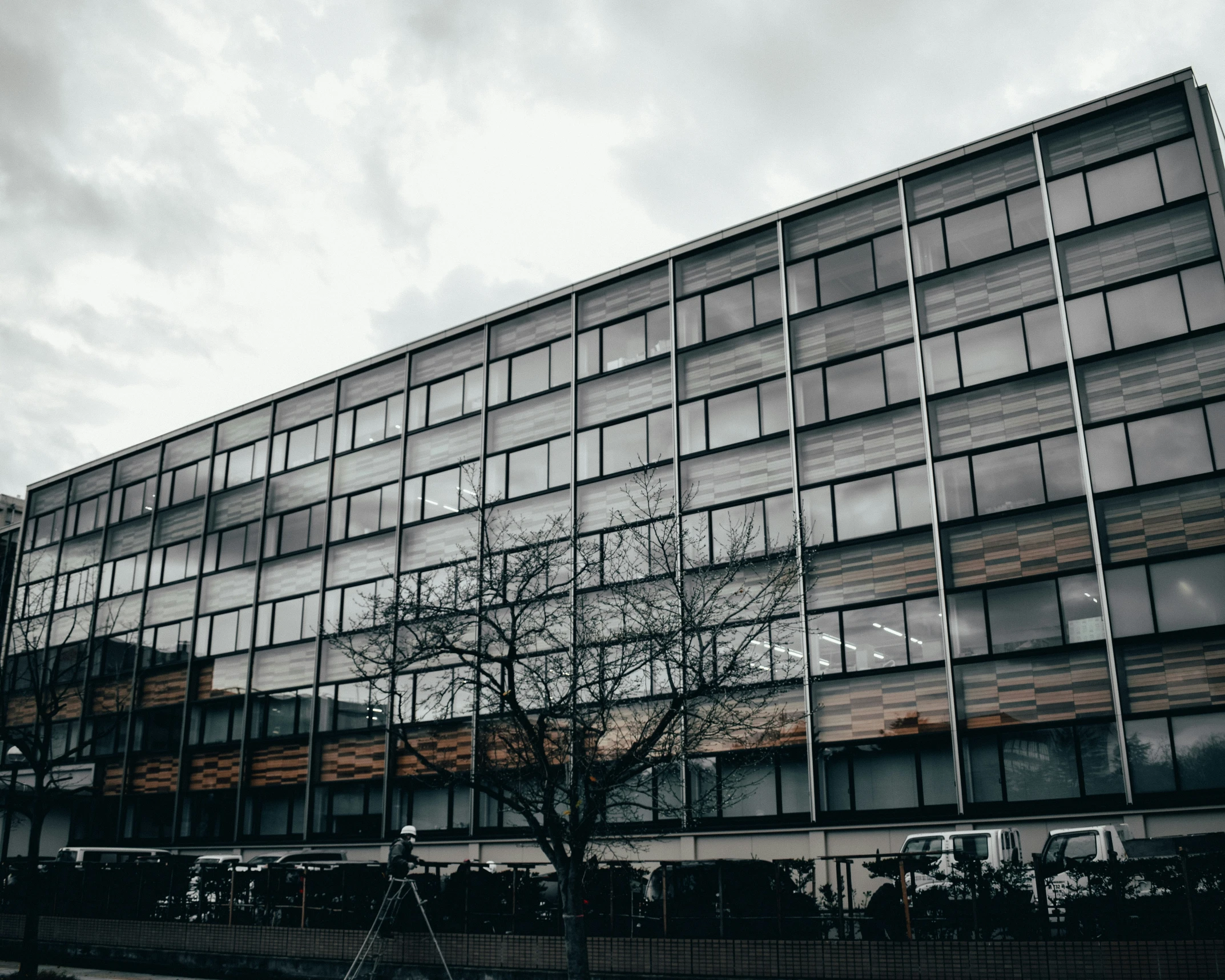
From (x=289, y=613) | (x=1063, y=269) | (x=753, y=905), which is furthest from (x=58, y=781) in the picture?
(x=1063, y=269)

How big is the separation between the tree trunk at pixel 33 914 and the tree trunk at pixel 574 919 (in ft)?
35.4

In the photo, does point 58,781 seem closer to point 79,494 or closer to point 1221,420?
point 79,494

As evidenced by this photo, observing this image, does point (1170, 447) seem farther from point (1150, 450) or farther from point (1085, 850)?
point (1085, 850)

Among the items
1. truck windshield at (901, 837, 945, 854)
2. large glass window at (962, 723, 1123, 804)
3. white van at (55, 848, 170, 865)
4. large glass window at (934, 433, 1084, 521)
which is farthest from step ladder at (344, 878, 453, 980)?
white van at (55, 848, 170, 865)

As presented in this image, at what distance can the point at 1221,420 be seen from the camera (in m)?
22.9

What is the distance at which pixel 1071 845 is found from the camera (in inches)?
714

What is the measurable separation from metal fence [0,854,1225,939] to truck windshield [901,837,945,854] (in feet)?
9.41

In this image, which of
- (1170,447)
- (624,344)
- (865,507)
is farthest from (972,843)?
(624,344)

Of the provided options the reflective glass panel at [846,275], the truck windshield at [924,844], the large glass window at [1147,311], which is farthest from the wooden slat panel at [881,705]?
the reflective glass panel at [846,275]

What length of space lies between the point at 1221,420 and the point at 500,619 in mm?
18398

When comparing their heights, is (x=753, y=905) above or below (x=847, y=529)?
below

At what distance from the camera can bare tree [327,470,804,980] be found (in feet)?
56.5

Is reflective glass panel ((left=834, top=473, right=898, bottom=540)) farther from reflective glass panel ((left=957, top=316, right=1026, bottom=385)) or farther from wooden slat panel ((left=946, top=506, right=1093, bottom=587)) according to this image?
reflective glass panel ((left=957, top=316, right=1026, bottom=385))

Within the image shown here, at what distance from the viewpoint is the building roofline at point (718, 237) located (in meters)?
26.2
